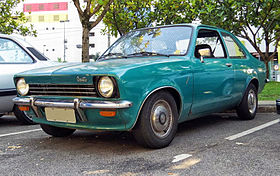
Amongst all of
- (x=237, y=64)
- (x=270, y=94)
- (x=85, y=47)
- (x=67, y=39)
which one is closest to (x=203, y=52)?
(x=237, y=64)

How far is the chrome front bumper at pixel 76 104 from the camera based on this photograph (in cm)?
312

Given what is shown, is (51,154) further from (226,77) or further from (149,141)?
(226,77)

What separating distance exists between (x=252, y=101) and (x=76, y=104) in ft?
11.5

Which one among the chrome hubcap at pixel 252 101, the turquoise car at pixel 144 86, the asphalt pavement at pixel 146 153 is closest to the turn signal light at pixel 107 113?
the turquoise car at pixel 144 86

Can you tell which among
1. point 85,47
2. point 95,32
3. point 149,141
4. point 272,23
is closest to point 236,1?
point 272,23

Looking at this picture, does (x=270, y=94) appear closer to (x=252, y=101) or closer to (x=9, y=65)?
(x=252, y=101)

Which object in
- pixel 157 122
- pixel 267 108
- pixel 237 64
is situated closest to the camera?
pixel 157 122

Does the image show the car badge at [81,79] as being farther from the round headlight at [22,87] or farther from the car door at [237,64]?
the car door at [237,64]

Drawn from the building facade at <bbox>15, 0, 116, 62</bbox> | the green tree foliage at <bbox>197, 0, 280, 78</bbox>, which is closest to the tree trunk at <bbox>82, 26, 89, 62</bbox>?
the green tree foliage at <bbox>197, 0, 280, 78</bbox>

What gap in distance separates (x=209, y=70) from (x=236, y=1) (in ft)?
31.0

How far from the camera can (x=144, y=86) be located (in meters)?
3.30

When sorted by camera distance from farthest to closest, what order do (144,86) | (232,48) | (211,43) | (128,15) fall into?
(128,15) < (232,48) < (211,43) < (144,86)

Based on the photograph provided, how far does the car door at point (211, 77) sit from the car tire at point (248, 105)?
546 mm

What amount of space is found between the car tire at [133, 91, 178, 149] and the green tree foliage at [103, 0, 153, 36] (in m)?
7.55
